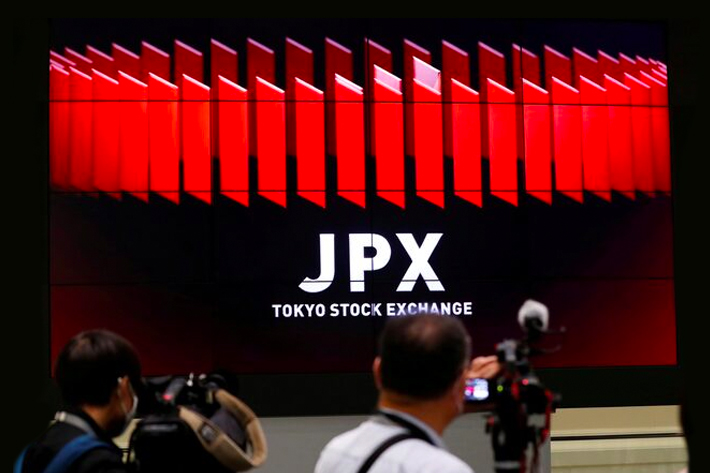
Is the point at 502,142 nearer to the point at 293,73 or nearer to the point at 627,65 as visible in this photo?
the point at 627,65

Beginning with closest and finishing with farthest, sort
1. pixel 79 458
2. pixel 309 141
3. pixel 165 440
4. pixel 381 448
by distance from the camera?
pixel 381 448 → pixel 79 458 → pixel 165 440 → pixel 309 141

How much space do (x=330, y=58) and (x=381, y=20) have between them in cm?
A: 54

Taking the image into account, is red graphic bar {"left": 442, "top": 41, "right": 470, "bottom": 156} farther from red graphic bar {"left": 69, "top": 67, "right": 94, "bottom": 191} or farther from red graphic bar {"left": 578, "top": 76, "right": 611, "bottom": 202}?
red graphic bar {"left": 69, "top": 67, "right": 94, "bottom": 191}

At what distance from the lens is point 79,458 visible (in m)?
2.51

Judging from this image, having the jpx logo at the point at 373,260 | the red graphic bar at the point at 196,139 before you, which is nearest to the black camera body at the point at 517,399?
the jpx logo at the point at 373,260

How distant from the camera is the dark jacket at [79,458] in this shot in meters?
2.50

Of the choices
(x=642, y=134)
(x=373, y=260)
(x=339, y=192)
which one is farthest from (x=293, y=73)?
(x=642, y=134)

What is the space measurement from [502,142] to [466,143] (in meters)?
0.31

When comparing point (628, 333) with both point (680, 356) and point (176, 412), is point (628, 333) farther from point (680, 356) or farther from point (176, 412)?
point (176, 412)

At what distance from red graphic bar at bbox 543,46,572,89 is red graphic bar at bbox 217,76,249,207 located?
102 inches

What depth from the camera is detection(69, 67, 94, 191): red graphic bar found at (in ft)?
26.5

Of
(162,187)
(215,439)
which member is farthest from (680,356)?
(215,439)

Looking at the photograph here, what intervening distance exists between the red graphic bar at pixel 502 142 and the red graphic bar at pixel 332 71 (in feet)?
3.91

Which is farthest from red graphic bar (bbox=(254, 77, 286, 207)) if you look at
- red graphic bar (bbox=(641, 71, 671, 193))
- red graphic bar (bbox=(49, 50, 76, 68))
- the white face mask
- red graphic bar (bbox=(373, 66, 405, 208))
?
the white face mask
